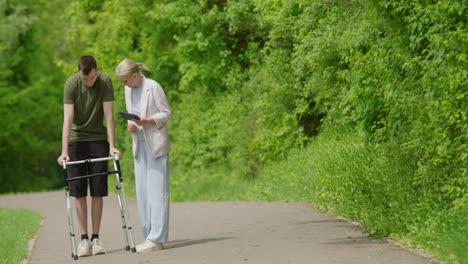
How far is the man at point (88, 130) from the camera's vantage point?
399 inches

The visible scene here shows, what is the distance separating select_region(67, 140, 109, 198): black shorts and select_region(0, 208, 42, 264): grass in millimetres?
1058

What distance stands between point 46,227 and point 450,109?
8854mm

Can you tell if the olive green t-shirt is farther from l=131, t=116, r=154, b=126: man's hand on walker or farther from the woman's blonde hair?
l=131, t=116, r=154, b=126: man's hand on walker

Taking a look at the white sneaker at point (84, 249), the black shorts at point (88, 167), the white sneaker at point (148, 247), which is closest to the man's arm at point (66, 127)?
the black shorts at point (88, 167)

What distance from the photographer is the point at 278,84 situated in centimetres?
2133

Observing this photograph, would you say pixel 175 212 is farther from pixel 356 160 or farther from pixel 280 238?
pixel 280 238

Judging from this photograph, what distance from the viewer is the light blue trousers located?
9.98 meters

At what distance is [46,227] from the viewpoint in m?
15.1

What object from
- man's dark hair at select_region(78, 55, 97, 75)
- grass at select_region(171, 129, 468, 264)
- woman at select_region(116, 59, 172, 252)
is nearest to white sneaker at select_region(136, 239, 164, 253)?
woman at select_region(116, 59, 172, 252)

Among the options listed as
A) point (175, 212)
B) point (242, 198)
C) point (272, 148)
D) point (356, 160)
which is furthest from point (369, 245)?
point (272, 148)

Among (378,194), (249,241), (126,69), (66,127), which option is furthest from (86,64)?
(378,194)

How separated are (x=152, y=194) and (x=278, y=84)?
37.9ft

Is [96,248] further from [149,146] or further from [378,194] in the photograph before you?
[378,194]

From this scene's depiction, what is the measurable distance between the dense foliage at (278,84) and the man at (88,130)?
2755 millimetres
